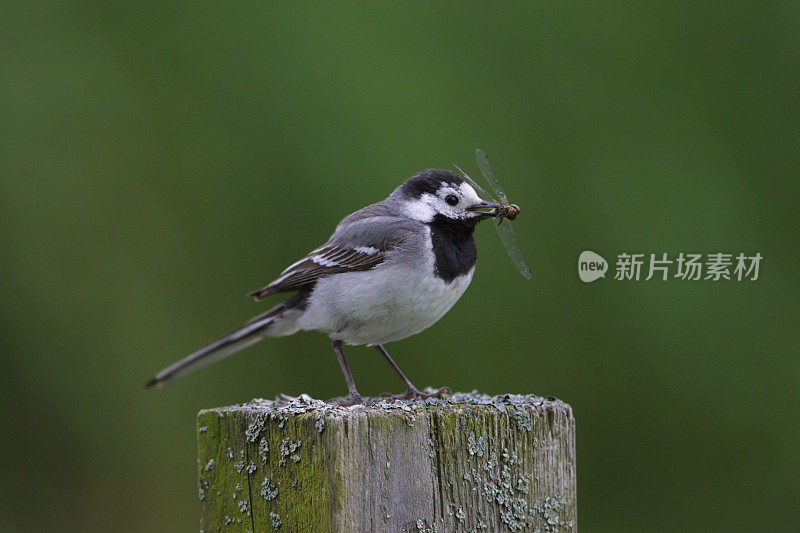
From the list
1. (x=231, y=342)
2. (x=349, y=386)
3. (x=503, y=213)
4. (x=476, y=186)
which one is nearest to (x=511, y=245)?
(x=503, y=213)

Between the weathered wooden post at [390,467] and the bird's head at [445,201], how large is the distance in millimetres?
1349

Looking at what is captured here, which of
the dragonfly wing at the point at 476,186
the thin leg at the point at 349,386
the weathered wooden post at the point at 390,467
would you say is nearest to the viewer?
the weathered wooden post at the point at 390,467

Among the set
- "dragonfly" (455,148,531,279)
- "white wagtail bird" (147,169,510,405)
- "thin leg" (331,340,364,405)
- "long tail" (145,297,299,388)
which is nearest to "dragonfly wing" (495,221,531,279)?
"dragonfly" (455,148,531,279)

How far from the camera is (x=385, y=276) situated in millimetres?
4066

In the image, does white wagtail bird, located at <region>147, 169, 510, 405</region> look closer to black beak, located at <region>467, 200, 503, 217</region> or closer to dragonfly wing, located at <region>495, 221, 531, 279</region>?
black beak, located at <region>467, 200, 503, 217</region>

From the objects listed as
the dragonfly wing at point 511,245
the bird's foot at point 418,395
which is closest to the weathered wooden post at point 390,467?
the bird's foot at point 418,395

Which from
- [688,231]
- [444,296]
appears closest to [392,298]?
[444,296]

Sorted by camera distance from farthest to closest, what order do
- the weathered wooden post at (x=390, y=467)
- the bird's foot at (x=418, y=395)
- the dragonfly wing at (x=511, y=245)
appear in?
the dragonfly wing at (x=511, y=245)
the bird's foot at (x=418, y=395)
the weathered wooden post at (x=390, y=467)

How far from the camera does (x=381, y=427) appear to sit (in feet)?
9.16

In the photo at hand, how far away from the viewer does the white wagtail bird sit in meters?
4.06

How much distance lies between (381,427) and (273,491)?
438 mm

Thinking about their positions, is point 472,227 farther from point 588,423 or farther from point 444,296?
point 588,423

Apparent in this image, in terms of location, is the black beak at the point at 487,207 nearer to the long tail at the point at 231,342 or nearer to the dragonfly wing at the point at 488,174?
the dragonfly wing at the point at 488,174

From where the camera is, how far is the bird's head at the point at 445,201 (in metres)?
4.34
